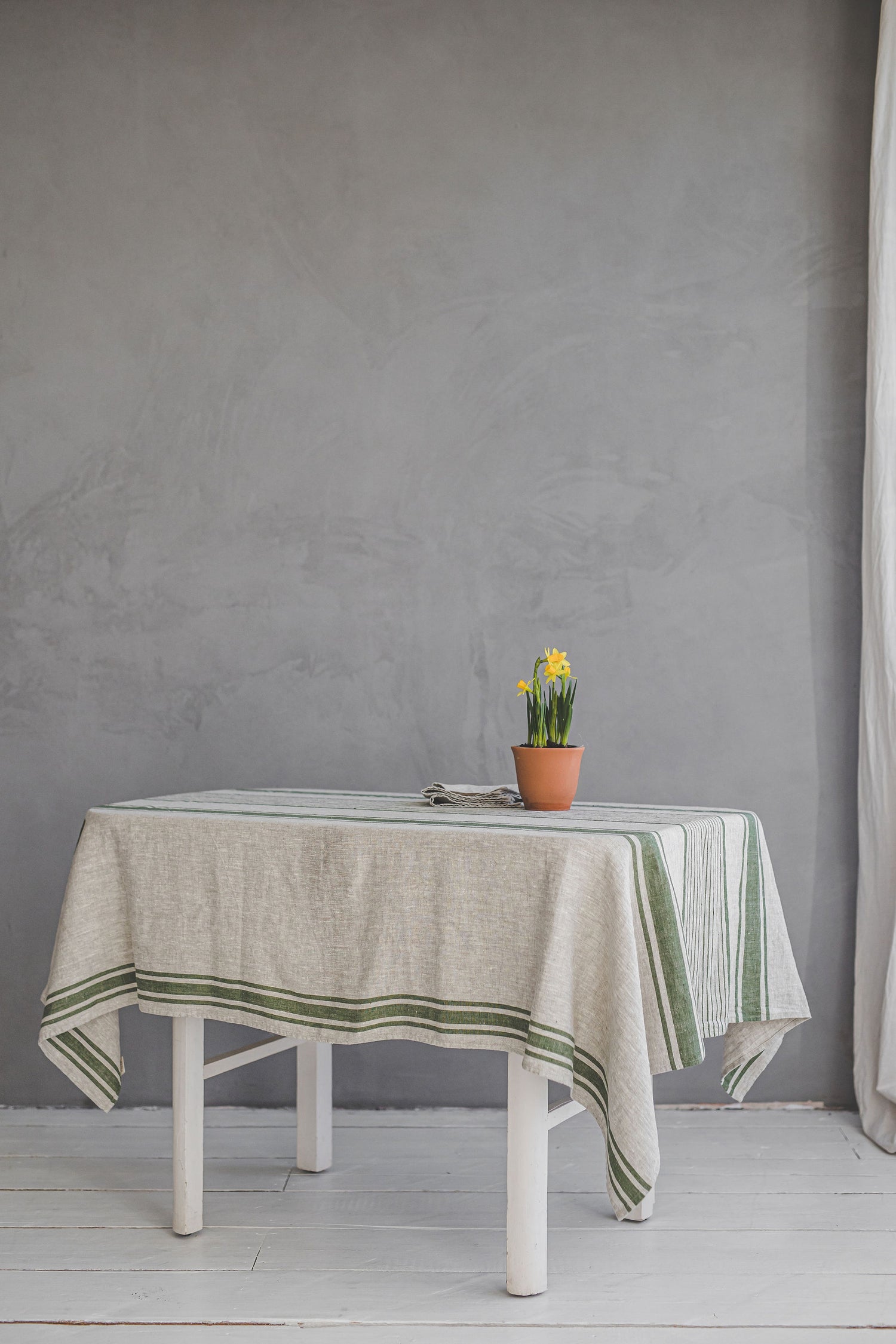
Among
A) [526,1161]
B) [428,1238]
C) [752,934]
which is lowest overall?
[428,1238]

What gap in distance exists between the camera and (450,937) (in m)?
1.68

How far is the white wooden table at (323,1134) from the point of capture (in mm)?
1679

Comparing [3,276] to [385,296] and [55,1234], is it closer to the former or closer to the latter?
[385,296]

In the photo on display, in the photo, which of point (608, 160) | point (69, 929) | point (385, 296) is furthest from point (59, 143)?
point (69, 929)

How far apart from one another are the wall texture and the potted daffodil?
0.70 m

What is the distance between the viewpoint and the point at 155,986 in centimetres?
189

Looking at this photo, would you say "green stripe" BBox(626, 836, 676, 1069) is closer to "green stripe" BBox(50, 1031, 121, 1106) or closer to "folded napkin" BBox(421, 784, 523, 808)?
"folded napkin" BBox(421, 784, 523, 808)

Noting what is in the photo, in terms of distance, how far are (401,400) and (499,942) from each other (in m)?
1.43

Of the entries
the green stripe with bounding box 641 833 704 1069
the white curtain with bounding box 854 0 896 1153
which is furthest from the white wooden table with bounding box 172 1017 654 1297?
the white curtain with bounding box 854 0 896 1153

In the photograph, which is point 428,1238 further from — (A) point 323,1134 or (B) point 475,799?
(B) point 475,799

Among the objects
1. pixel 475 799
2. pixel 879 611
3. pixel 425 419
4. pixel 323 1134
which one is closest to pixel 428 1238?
pixel 323 1134

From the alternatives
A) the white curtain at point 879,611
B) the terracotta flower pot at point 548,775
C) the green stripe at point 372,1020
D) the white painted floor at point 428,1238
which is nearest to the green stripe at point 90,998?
the green stripe at point 372,1020

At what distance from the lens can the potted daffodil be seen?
1912 millimetres

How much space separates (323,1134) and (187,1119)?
388mm
